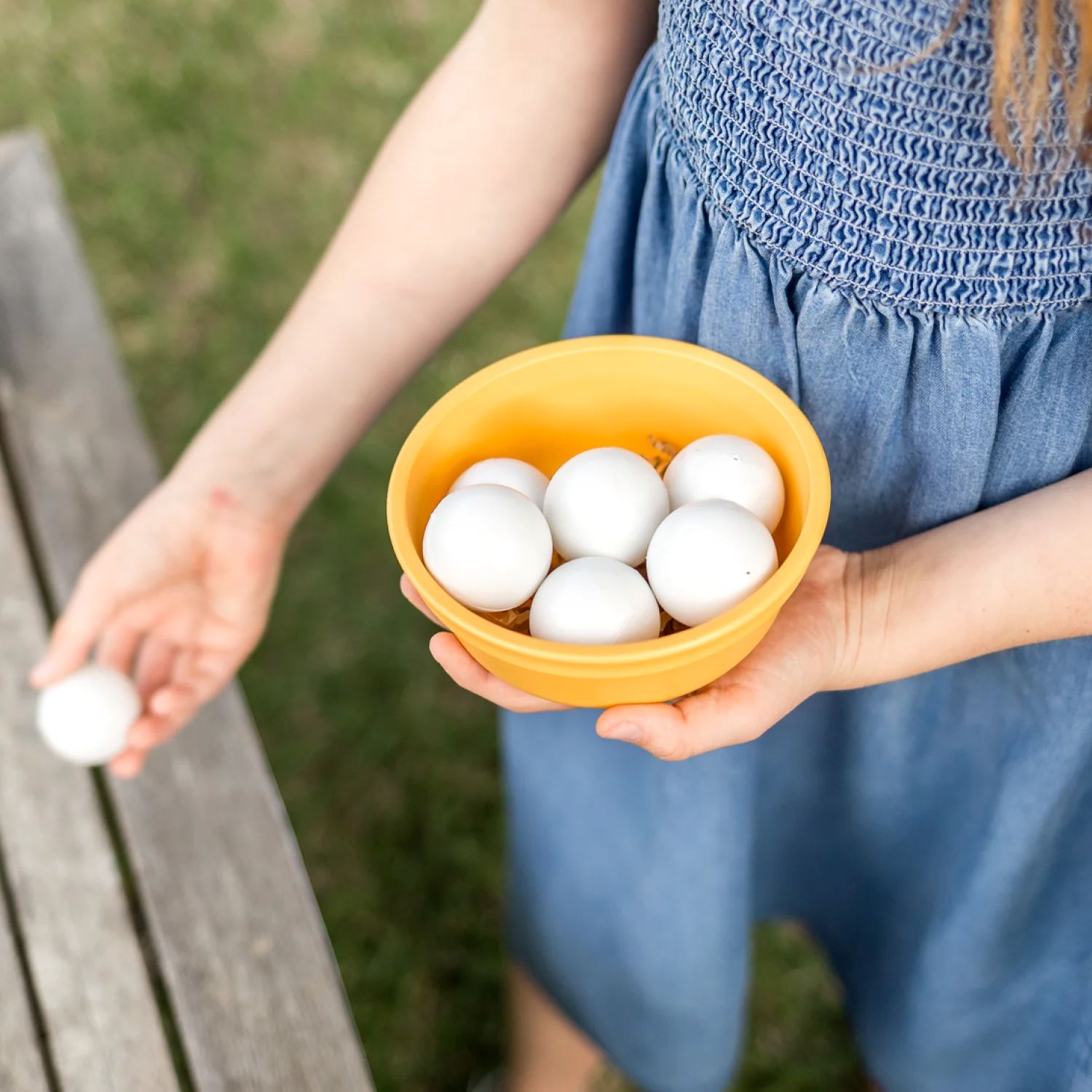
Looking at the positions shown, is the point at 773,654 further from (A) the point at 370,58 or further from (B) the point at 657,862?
(A) the point at 370,58

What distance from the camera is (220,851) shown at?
1.00m

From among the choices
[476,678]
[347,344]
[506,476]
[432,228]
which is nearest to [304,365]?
[347,344]

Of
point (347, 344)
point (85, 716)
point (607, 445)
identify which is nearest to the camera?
point (607, 445)

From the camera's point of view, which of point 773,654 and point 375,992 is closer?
point 773,654

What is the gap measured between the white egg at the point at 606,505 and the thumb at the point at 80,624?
41 cm

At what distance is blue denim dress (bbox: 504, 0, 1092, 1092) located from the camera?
0.65 m

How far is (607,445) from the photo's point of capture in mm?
795

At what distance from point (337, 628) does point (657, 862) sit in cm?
97

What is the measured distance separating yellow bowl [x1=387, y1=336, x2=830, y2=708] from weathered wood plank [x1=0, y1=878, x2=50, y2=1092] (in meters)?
0.56

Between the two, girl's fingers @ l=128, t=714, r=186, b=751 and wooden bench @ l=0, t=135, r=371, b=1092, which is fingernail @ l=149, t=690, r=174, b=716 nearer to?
girl's fingers @ l=128, t=714, r=186, b=751

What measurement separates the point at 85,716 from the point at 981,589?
2.49 feet

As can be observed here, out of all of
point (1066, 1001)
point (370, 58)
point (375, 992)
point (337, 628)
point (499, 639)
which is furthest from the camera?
point (370, 58)

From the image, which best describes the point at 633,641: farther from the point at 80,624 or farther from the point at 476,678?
the point at 80,624

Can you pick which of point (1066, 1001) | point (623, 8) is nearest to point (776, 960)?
point (1066, 1001)
